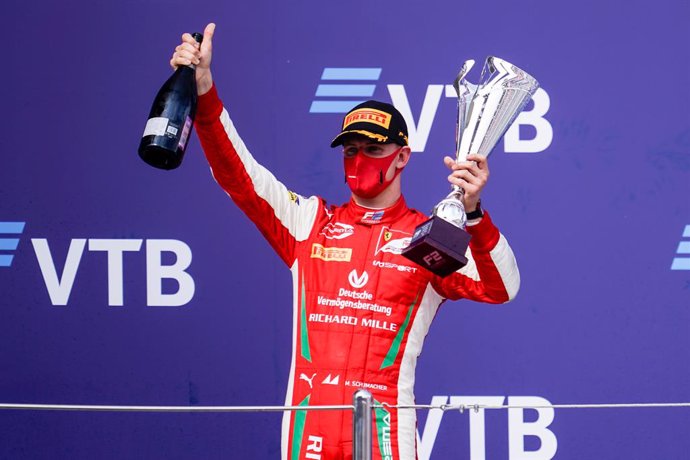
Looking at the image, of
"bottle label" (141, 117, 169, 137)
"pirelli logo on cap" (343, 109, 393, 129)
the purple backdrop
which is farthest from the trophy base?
the purple backdrop

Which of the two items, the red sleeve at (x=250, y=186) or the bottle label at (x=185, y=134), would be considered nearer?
the bottle label at (x=185, y=134)

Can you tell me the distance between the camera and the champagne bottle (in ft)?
7.61

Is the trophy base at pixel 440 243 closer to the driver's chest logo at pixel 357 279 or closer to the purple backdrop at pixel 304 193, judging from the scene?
the driver's chest logo at pixel 357 279

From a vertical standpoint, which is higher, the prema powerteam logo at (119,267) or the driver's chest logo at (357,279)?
the prema powerteam logo at (119,267)

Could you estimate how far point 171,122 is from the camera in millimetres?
A: 2346

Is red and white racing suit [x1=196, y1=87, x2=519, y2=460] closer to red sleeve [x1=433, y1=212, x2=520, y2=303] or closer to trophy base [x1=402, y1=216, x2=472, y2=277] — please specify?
red sleeve [x1=433, y1=212, x2=520, y2=303]

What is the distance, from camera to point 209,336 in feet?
11.2

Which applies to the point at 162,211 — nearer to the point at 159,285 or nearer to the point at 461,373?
the point at 159,285

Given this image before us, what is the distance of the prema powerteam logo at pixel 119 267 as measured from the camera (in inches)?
135

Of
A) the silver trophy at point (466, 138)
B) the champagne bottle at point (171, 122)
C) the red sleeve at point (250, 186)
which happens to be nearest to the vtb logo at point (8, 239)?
the red sleeve at point (250, 186)

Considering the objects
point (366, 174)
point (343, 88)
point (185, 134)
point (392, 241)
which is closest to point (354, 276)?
point (392, 241)

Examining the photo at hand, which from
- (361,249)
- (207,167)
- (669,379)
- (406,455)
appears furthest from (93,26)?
(669,379)

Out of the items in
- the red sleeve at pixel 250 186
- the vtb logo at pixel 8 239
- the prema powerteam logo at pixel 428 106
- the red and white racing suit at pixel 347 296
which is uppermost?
the prema powerteam logo at pixel 428 106

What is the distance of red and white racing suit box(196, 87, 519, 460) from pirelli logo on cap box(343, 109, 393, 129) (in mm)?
188
